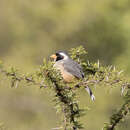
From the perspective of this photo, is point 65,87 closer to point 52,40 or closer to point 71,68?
point 71,68

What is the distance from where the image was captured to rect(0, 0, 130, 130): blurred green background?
11.5 m

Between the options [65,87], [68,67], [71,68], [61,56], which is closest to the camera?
[65,87]

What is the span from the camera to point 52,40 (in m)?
13.3

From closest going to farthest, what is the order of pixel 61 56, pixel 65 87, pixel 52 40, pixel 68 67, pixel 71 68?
pixel 65 87
pixel 71 68
pixel 68 67
pixel 61 56
pixel 52 40

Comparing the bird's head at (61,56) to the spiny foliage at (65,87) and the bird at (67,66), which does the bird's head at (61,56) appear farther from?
the spiny foliage at (65,87)

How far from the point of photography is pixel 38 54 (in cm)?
1275

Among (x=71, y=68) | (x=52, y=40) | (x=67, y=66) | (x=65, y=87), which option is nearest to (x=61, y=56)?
(x=67, y=66)

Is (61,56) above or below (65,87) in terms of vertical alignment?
above

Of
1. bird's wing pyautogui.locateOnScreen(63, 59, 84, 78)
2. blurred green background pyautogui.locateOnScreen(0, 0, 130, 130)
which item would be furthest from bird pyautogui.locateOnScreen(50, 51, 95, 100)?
blurred green background pyautogui.locateOnScreen(0, 0, 130, 130)

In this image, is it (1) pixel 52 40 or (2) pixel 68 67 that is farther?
(1) pixel 52 40

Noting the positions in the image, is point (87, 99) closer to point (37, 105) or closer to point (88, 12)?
point (37, 105)

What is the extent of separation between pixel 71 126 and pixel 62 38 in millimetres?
10254

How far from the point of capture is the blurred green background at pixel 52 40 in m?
11.5

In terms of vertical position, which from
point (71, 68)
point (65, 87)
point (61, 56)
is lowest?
point (65, 87)
